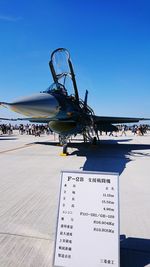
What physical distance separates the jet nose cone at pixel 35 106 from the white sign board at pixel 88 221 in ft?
13.9

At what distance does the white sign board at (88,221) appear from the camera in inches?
93.1

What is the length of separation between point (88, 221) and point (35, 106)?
15.9 feet

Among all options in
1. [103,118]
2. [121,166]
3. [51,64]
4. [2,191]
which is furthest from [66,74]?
[2,191]

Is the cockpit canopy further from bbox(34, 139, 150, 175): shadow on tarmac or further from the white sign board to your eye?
the white sign board

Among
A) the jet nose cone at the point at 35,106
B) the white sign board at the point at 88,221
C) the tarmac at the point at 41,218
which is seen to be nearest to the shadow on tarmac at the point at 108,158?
the tarmac at the point at 41,218

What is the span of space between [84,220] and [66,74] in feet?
31.7

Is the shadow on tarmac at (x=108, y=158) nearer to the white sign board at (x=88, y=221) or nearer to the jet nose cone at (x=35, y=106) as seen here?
the jet nose cone at (x=35, y=106)

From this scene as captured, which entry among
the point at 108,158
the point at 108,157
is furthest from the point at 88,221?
the point at 108,157

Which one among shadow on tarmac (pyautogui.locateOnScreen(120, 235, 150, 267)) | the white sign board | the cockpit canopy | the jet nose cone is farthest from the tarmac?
the cockpit canopy

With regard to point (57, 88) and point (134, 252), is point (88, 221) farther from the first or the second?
point (57, 88)

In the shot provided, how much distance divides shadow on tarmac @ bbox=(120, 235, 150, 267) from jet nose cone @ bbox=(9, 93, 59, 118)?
4444 millimetres

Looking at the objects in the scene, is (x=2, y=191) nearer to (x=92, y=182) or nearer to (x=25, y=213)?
(x=25, y=213)

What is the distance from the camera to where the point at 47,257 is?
2762mm

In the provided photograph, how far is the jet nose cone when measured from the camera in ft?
21.2
